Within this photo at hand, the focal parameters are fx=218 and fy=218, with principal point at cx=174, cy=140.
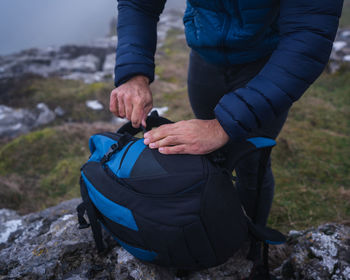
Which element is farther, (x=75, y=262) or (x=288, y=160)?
(x=288, y=160)

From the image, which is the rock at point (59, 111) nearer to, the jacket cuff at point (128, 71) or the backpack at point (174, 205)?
the jacket cuff at point (128, 71)

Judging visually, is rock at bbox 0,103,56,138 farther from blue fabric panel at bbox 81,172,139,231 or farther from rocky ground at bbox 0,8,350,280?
blue fabric panel at bbox 81,172,139,231

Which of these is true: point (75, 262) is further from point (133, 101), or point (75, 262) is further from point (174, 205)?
point (133, 101)

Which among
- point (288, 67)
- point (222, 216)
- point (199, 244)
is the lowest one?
point (199, 244)

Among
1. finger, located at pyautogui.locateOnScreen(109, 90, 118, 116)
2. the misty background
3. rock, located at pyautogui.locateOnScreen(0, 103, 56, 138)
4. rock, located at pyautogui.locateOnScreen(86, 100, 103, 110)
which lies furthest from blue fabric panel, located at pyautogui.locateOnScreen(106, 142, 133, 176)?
the misty background

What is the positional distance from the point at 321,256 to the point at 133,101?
174 centimetres

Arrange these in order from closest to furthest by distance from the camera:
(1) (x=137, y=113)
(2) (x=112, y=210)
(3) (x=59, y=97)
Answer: (2) (x=112, y=210), (1) (x=137, y=113), (3) (x=59, y=97)

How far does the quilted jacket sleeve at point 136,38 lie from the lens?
1498 millimetres

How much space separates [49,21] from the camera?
138 meters

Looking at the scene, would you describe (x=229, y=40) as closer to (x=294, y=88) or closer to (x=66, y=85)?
(x=294, y=88)

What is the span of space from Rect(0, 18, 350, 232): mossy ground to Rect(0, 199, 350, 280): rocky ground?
979 millimetres

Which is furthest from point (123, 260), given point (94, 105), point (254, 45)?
point (94, 105)

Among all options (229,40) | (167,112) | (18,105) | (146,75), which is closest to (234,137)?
(229,40)

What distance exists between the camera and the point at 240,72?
1600mm
